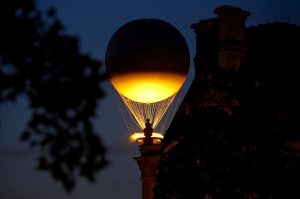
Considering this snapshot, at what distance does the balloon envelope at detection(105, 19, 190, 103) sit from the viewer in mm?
38772

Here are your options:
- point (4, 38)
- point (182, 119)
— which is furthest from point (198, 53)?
point (4, 38)

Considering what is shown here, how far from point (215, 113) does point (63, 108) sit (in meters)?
16.3

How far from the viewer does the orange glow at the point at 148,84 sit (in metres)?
39.0

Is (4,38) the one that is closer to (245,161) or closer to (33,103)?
(33,103)

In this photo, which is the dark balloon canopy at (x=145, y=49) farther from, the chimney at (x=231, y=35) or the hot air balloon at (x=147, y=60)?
the chimney at (x=231, y=35)

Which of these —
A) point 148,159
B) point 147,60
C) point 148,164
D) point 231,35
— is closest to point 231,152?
point 147,60

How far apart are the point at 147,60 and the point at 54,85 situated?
27.6 m

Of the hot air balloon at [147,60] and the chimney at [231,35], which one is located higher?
the chimney at [231,35]

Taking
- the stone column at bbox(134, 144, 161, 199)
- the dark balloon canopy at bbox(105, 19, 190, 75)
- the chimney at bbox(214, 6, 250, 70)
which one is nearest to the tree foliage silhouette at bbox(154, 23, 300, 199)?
the dark balloon canopy at bbox(105, 19, 190, 75)

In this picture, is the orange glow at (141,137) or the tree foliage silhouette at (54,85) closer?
the tree foliage silhouette at (54,85)

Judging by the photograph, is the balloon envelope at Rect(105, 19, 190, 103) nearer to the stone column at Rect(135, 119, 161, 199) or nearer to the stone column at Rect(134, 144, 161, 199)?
the stone column at Rect(135, 119, 161, 199)

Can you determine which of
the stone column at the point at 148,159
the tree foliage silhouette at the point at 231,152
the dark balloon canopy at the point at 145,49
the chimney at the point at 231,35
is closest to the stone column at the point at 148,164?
the stone column at the point at 148,159

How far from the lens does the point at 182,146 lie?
27234mm

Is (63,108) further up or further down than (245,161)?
further down
